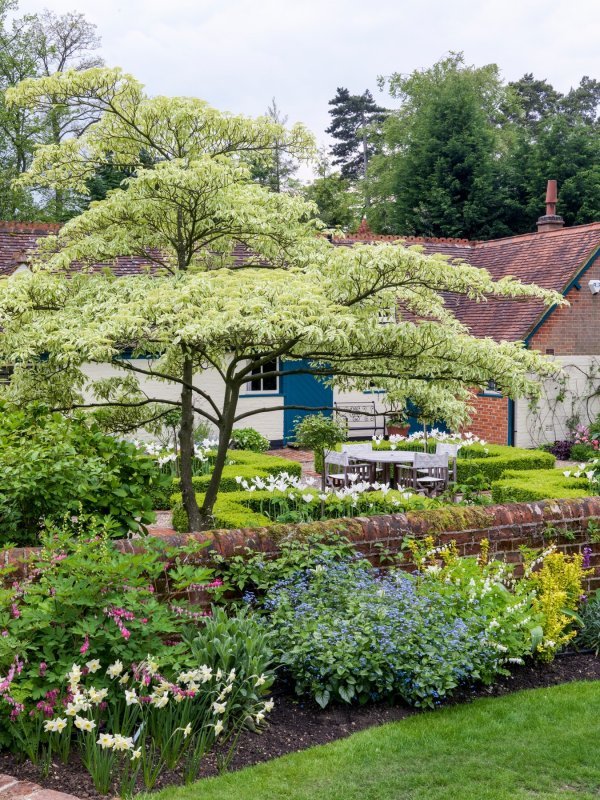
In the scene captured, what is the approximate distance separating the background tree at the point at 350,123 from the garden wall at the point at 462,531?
185 feet

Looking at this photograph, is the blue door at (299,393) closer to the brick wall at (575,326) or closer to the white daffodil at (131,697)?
the brick wall at (575,326)

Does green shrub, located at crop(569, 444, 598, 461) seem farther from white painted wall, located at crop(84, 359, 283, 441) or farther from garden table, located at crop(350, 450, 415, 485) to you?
white painted wall, located at crop(84, 359, 283, 441)

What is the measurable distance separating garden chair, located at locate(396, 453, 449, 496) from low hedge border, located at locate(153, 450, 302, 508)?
1.80 m

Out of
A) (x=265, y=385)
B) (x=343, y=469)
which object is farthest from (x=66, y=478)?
(x=265, y=385)

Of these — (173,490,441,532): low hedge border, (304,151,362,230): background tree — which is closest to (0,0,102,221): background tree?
(304,151,362,230): background tree

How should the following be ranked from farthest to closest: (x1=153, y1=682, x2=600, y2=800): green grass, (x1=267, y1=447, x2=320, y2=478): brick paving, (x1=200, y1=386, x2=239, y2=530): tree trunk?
(x1=267, y1=447, x2=320, y2=478): brick paving < (x1=200, y1=386, x2=239, y2=530): tree trunk < (x1=153, y1=682, x2=600, y2=800): green grass

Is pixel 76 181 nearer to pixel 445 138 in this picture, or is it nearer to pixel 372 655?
pixel 372 655

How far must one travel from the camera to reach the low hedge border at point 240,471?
43.1ft

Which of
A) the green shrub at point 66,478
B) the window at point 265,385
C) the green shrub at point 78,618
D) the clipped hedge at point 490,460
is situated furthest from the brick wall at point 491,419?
the green shrub at point 78,618

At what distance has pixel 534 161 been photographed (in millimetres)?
33000

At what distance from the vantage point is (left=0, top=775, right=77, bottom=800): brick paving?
4.27 meters

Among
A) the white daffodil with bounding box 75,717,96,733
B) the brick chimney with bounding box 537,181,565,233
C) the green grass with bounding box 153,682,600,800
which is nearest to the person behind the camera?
the white daffodil with bounding box 75,717,96,733

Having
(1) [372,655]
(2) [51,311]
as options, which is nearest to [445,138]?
(2) [51,311]

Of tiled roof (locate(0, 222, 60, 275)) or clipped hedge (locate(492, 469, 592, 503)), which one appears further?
tiled roof (locate(0, 222, 60, 275))
